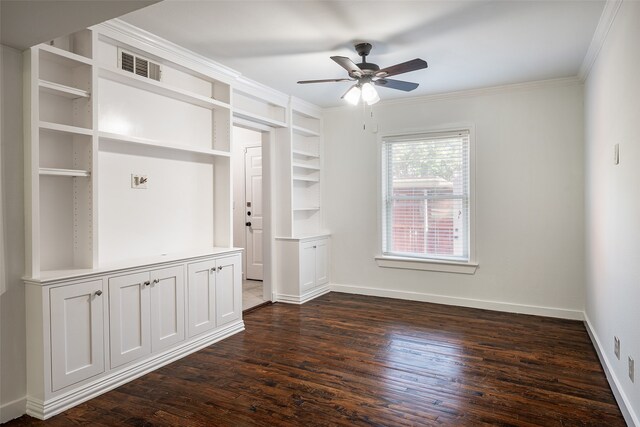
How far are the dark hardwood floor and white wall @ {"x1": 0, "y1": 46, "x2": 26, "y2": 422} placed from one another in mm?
218

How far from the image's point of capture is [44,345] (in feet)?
7.97

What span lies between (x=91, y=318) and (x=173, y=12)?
212cm

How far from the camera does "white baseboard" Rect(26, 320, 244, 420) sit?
244 cm

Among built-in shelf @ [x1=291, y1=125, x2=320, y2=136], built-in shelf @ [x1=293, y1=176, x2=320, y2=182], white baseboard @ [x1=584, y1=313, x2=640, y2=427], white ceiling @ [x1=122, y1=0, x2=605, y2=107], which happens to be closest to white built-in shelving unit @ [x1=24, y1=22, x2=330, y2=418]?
white ceiling @ [x1=122, y1=0, x2=605, y2=107]

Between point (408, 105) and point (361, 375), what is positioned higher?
point (408, 105)

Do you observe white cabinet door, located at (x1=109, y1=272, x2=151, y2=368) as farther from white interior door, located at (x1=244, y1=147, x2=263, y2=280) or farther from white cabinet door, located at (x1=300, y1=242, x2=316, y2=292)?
white interior door, located at (x1=244, y1=147, x2=263, y2=280)

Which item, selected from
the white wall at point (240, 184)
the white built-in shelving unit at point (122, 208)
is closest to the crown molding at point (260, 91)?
the white built-in shelving unit at point (122, 208)

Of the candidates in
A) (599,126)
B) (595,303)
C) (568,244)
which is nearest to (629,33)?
(599,126)

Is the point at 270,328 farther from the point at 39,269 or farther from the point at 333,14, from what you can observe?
the point at 333,14

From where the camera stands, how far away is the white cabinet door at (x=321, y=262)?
18.0ft

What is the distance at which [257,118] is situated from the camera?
15.1 feet

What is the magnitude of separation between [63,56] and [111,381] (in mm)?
2188

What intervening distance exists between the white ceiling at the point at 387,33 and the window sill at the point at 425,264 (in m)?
2.15

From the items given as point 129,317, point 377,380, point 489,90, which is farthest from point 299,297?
point 489,90
